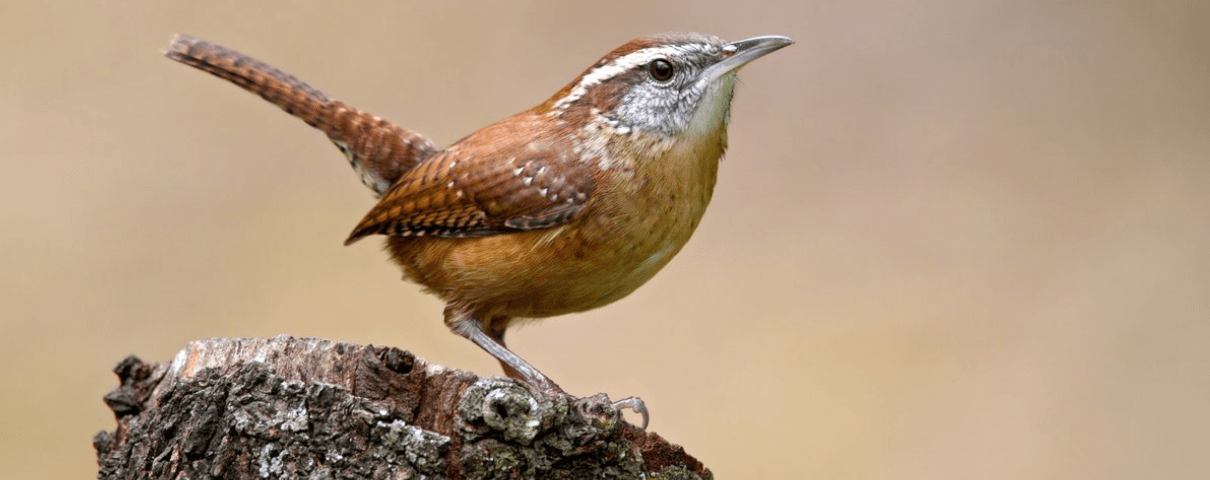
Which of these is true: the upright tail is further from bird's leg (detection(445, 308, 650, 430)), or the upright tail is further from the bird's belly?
bird's leg (detection(445, 308, 650, 430))

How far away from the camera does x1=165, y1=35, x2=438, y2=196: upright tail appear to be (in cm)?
404

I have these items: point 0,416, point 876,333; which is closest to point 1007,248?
point 876,333

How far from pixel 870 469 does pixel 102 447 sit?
12.7 ft

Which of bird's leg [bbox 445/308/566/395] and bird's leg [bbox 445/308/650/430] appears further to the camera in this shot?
bird's leg [bbox 445/308/566/395]

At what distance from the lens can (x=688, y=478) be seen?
2.70 m

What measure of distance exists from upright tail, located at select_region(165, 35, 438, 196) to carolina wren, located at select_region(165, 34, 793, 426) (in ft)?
0.86

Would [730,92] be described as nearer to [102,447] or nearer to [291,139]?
[102,447]

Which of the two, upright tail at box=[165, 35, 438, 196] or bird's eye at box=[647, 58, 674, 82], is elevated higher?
upright tail at box=[165, 35, 438, 196]

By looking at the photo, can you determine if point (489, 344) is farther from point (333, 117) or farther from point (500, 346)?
point (333, 117)

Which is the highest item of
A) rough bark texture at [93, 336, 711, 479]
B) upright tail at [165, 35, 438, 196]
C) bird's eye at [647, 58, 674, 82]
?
upright tail at [165, 35, 438, 196]

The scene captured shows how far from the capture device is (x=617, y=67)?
3.59 meters

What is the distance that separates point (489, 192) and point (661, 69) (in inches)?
24.5

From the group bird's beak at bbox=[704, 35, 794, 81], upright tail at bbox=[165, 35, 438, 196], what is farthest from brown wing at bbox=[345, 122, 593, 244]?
bird's beak at bbox=[704, 35, 794, 81]

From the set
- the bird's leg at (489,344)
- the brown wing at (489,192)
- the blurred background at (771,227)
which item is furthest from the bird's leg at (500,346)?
the blurred background at (771,227)
